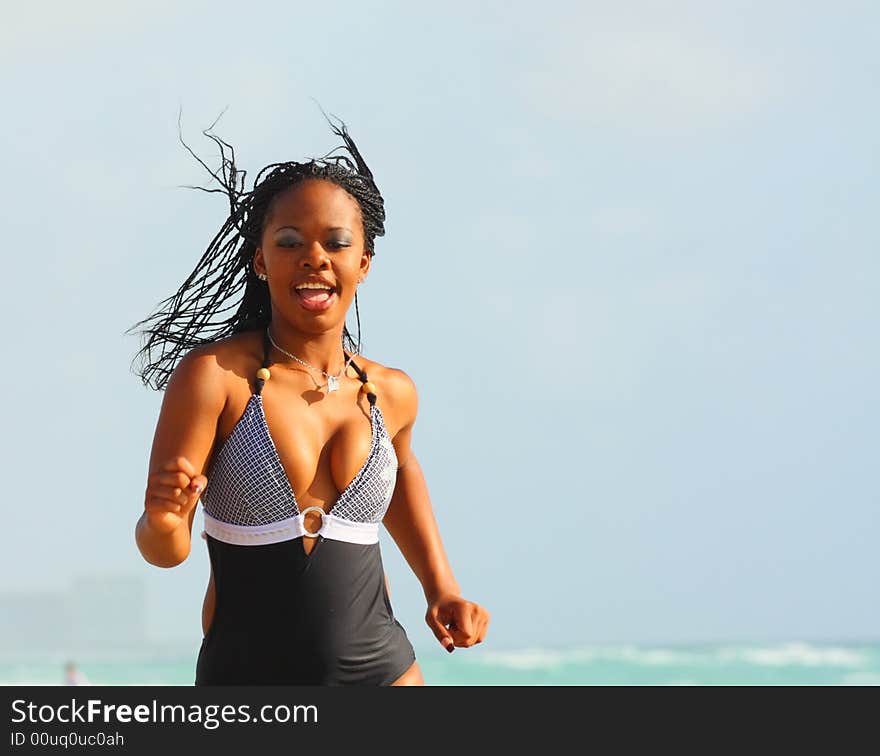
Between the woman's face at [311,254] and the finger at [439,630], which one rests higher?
the woman's face at [311,254]

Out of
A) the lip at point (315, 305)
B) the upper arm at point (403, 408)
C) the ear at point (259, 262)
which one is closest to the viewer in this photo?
the lip at point (315, 305)

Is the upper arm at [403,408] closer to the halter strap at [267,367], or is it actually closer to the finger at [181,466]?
the halter strap at [267,367]

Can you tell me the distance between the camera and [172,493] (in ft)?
12.5

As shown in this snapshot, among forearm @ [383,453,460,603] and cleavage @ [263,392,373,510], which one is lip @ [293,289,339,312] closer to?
cleavage @ [263,392,373,510]

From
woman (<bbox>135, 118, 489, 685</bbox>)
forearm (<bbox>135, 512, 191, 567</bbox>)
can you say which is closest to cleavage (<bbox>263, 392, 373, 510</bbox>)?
woman (<bbox>135, 118, 489, 685</bbox>)

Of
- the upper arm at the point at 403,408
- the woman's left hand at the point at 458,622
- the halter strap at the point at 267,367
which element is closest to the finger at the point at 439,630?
the woman's left hand at the point at 458,622

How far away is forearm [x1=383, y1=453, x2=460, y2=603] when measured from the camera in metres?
4.68

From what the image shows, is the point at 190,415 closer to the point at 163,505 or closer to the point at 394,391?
the point at 163,505

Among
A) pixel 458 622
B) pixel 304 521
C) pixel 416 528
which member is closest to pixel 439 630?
pixel 458 622

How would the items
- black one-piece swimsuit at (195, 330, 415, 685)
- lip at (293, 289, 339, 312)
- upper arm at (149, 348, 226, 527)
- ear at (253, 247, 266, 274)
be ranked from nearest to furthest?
upper arm at (149, 348, 226, 527) → black one-piece swimsuit at (195, 330, 415, 685) → lip at (293, 289, 339, 312) → ear at (253, 247, 266, 274)

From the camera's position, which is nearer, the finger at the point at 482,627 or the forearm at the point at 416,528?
the finger at the point at 482,627

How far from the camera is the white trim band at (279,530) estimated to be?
13.7ft

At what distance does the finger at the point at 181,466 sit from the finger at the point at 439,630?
102 cm

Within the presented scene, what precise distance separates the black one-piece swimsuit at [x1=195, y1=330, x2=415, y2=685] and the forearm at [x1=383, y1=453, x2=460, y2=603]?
0.45 m
